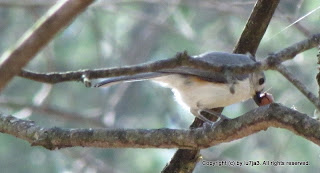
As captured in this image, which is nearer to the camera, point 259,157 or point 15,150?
point 259,157

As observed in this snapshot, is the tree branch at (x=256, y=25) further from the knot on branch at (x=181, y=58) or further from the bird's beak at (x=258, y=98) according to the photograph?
the knot on branch at (x=181, y=58)

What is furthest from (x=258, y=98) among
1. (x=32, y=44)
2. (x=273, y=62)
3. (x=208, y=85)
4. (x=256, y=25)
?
(x=32, y=44)

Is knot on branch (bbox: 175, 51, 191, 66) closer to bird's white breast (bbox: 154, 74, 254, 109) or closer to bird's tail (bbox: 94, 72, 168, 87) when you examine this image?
bird's tail (bbox: 94, 72, 168, 87)

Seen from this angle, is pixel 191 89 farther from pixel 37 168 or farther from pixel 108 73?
pixel 37 168

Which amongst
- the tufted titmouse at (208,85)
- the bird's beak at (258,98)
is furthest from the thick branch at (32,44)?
the bird's beak at (258,98)

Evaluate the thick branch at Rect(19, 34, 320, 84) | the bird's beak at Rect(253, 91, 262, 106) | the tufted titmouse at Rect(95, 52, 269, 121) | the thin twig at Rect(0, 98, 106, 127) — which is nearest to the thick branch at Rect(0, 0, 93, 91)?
the thick branch at Rect(19, 34, 320, 84)

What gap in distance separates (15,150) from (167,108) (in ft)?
7.95

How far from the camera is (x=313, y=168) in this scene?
9789 millimetres

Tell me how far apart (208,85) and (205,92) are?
0.15 ft

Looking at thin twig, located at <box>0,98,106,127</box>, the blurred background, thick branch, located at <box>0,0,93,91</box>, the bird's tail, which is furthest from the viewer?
the blurred background

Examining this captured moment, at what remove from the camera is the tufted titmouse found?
12.6 feet

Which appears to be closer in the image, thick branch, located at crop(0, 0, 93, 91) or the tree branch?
thick branch, located at crop(0, 0, 93, 91)

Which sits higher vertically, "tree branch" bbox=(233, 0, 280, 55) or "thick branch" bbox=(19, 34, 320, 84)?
"tree branch" bbox=(233, 0, 280, 55)

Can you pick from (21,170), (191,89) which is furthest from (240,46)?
(21,170)
